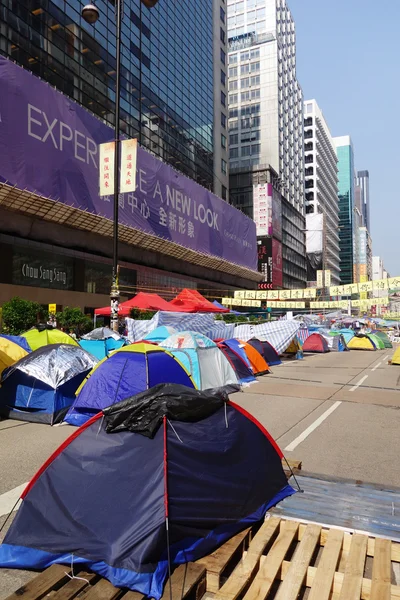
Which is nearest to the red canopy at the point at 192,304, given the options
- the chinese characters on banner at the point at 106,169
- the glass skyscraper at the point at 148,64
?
the chinese characters on banner at the point at 106,169

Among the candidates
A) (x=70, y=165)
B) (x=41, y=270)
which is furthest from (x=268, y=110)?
(x=41, y=270)

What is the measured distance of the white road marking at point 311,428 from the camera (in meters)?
7.80

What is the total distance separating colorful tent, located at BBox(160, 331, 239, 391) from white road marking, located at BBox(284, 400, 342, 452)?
3048mm

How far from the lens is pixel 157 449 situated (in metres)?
3.96

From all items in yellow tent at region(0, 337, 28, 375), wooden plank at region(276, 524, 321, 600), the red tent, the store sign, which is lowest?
wooden plank at region(276, 524, 321, 600)

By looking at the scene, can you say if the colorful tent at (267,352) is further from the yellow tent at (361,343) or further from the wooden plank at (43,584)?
the yellow tent at (361,343)

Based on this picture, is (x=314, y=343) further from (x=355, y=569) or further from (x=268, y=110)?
(x=268, y=110)

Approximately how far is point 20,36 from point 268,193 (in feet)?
171

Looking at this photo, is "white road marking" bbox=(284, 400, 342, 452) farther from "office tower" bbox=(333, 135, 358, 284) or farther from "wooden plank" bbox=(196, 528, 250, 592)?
"office tower" bbox=(333, 135, 358, 284)

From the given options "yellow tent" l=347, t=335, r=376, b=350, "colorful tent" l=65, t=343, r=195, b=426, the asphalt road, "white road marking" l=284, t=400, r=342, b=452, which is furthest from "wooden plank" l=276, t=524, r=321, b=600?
"yellow tent" l=347, t=335, r=376, b=350

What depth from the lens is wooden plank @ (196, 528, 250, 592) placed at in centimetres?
340

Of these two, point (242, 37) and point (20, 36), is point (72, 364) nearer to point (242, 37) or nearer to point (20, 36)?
point (20, 36)

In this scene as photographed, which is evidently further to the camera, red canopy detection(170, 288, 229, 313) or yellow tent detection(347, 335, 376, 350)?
yellow tent detection(347, 335, 376, 350)

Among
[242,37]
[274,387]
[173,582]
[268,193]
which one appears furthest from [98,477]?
[242,37]
